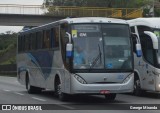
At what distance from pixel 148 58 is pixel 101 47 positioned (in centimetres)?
388

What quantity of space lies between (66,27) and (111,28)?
5.36 feet

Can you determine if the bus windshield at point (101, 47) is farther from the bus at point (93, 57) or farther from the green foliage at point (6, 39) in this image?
the green foliage at point (6, 39)

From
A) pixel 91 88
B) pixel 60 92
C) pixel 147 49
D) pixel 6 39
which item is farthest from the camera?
pixel 6 39

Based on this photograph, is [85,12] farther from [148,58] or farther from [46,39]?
[148,58]

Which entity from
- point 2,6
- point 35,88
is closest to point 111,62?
point 35,88

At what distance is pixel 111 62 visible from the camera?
1772cm

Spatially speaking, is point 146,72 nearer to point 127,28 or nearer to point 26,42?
point 127,28

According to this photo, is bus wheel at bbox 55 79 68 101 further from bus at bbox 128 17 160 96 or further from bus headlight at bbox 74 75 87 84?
bus at bbox 128 17 160 96

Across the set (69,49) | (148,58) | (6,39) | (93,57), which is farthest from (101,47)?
(6,39)

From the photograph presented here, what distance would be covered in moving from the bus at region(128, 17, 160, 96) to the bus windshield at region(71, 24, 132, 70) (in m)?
2.50

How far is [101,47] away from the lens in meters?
17.8

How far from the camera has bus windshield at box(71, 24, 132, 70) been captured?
17.6m

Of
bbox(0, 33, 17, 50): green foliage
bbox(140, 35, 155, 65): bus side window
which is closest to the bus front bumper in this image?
bbox(140, 35, 155, 65): bus side window

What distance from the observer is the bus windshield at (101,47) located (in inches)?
692
